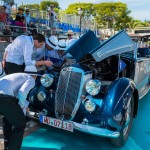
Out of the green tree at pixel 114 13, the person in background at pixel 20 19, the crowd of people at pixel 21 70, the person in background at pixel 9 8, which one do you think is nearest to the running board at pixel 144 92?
the crowd of people at pixel 21 70

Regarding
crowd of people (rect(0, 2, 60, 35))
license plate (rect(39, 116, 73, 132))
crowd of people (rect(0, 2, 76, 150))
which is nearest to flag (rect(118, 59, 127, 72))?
crowd of people (rect(0, 2, 76, 150))

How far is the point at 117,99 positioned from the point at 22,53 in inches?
83.5

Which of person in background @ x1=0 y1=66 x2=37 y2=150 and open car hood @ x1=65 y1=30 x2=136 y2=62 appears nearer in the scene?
person in background @ x1=0 y1=66 x2=37 y2=150

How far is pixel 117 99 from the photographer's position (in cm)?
388

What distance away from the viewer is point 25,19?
12031 mm

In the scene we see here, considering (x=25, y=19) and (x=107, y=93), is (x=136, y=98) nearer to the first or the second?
(x=107, y=93)

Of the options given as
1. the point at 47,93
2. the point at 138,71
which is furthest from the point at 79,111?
the point at 138,71

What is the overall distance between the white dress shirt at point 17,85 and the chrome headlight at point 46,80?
123 cm

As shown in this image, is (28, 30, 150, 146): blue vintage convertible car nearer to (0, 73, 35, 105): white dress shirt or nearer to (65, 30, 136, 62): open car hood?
(65, 30, 136, 62): open car hood

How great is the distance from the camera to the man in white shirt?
15.6 ft

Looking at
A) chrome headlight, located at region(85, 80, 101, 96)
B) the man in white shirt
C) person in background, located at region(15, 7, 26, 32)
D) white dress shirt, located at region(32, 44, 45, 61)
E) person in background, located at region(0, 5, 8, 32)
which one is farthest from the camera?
person in background, located at region(15, 7, 26, 32)

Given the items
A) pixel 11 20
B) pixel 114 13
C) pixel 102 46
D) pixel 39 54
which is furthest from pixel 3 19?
pixel 114 13

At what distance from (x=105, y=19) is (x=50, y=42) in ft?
187

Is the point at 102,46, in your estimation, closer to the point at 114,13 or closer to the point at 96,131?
the point at 96,131
